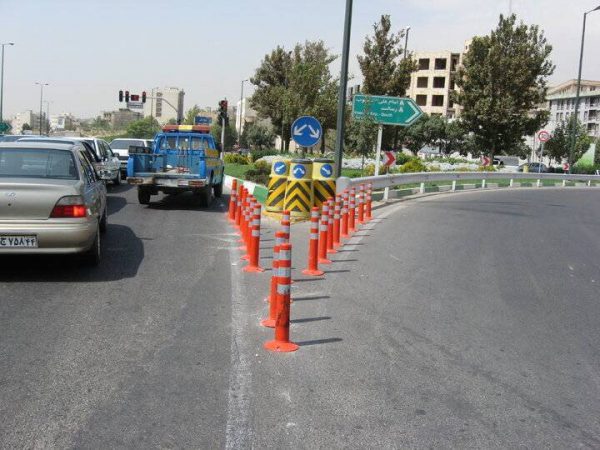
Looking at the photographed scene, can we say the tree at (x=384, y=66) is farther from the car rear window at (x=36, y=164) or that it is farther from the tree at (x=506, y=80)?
the car rear window at (x=36, y=164)

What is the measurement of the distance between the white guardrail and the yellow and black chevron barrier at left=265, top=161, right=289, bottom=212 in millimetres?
1893

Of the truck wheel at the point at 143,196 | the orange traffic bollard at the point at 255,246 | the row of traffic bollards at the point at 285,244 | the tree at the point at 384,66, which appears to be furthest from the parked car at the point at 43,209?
the tree at the point at 384,66

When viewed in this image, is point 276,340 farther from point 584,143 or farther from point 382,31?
point 584,143

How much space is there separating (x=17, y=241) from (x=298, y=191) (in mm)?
8429

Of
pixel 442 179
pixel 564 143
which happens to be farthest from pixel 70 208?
pixel 564 143

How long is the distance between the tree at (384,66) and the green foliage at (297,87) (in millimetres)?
5197

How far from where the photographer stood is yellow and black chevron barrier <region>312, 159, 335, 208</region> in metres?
15.9

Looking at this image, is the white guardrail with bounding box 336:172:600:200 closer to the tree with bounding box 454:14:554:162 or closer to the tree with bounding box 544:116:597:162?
the tree with bounding box 454:14:554:162

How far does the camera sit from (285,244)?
18.9ft

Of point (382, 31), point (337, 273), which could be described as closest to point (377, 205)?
point (337, 273)

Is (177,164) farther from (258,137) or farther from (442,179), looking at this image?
(258,137)

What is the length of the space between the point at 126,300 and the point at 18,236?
5.17 ft

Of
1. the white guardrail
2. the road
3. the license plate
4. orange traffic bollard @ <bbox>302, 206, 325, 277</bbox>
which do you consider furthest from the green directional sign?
the license plate

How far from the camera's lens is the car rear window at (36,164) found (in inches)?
324
